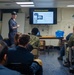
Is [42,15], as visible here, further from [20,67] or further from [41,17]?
[20,67]

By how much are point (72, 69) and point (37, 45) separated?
122cm

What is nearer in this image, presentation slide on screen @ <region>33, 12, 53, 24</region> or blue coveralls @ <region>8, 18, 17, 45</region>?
blue coveralls @ <region>8, 18, 17, 45</region>

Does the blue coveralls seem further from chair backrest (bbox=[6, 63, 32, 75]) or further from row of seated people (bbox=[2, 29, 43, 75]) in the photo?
chair backrest (bbox=[6, 63, 32, 75])

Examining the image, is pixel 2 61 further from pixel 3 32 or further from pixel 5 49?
pixel 3 32

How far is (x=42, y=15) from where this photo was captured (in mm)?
11125

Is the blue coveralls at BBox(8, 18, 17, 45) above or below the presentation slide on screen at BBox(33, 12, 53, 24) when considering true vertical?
below

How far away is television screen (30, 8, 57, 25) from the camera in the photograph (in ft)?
36.3

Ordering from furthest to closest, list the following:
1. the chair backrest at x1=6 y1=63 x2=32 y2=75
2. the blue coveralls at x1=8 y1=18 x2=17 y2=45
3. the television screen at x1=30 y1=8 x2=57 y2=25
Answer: the television screen at x1=30 y1=8 x2=57 y2=25, the blue coveralls at x1=8 y1=18 x2=17 y2=45, the chair backrest at x1=6 y1=63 x2=32 y2=75

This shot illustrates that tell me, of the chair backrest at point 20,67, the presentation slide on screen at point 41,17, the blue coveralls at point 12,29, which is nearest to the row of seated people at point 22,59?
the chair backrest at point 20,67

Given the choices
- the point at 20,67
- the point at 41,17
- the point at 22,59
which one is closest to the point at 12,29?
the point at 41,17

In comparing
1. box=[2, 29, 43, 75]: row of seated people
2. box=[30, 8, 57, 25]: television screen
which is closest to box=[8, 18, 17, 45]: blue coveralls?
box=[30, 8, 57, 25]: television screen

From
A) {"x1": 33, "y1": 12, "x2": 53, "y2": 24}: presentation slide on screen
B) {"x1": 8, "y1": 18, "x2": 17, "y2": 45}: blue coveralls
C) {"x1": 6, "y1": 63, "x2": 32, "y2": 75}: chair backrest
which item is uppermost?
{"x1": 33, "y1": 12, "x2": 53, "y2": 24}: presentation slide on screen

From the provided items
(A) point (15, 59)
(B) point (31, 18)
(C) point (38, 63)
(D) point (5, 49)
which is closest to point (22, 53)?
(A) point (15, 59)

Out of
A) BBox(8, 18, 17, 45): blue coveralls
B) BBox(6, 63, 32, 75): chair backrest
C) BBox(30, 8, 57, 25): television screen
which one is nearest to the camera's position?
BBox(6, 63, 32, 75): chair backrest
